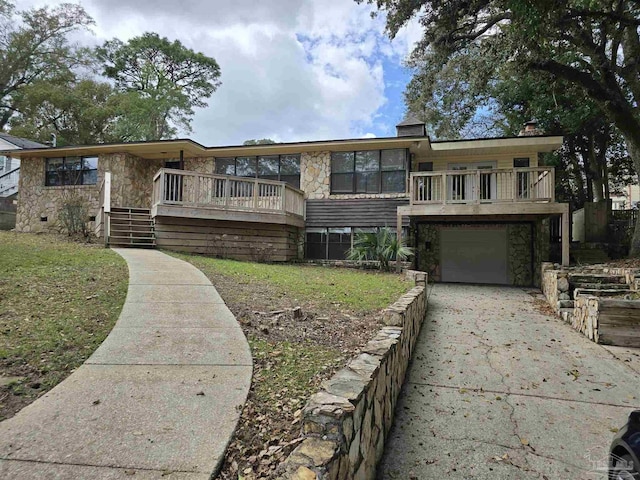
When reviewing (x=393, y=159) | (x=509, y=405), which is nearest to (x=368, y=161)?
(x=393, y=159)

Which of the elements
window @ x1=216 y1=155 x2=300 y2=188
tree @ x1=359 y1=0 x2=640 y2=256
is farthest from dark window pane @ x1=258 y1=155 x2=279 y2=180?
tree @ x1=359 y1=0 x2=640 y2=256

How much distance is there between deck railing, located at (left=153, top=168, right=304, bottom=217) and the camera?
1130 centimetres

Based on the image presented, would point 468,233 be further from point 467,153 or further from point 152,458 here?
point 152,458

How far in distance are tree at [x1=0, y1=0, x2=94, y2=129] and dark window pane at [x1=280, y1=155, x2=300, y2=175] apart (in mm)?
21709

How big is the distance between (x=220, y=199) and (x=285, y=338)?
8.80 m

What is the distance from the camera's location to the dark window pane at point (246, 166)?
583 inches

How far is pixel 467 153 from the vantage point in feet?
44.5

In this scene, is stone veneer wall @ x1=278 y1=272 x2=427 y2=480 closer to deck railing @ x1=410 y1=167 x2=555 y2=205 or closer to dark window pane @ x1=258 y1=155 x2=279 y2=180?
deck railing @ x1=410 y1=167 x2=555 y2=205

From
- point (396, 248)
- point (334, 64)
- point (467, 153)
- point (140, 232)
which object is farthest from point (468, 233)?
point (334, 64)

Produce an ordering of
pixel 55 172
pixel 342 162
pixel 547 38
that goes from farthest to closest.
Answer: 1. pixel 55 172
2. pixel 342 162
3. pixel 547 38

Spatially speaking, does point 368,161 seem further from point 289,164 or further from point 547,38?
point 547,38

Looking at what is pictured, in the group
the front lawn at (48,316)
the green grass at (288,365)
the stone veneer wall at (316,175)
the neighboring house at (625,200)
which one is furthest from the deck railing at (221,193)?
the neighboring house at (625,200)

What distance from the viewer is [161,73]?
89.9ft

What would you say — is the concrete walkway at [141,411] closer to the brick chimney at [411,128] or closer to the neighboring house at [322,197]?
the neighboring house at [322,197]
